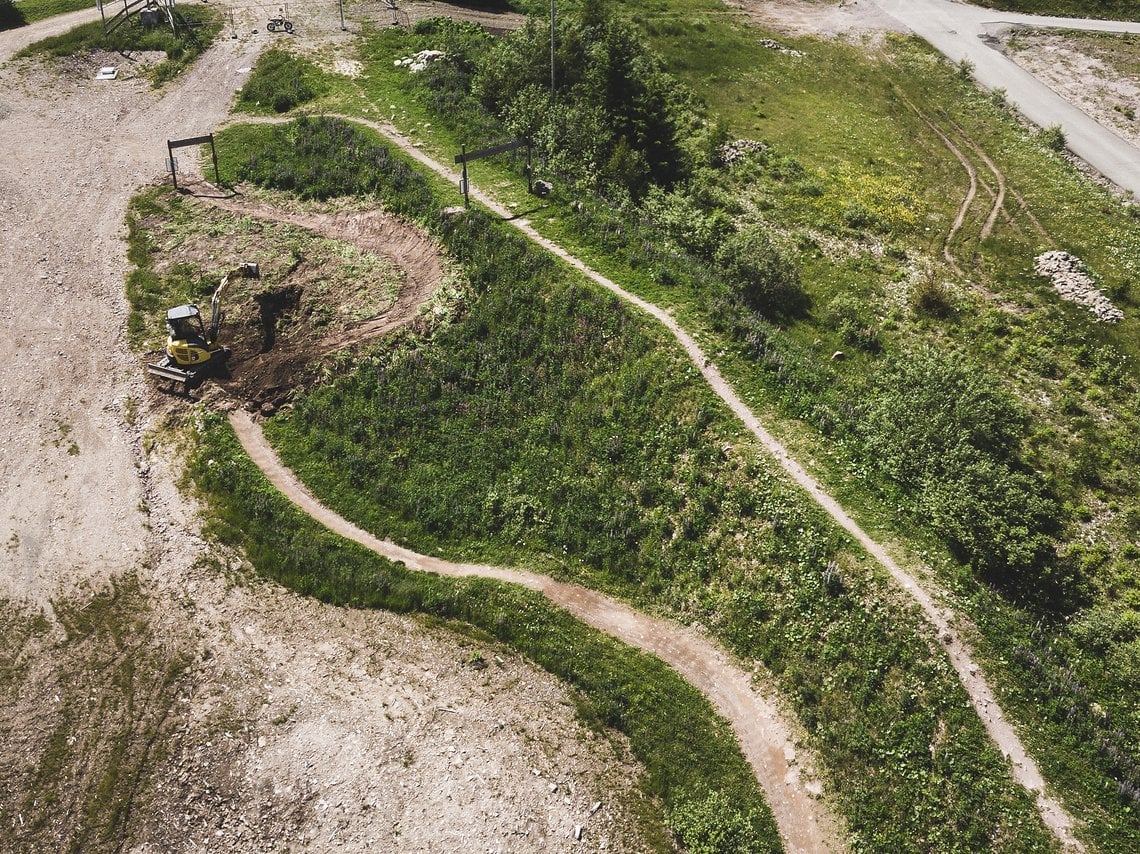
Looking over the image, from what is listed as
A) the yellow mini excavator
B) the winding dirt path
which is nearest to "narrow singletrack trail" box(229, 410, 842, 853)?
the yellow mini excavator

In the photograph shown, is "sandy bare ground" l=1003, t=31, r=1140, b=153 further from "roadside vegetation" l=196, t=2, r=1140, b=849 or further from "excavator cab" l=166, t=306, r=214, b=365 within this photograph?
"excavator cab" l=166, t=306, r=214, b=365

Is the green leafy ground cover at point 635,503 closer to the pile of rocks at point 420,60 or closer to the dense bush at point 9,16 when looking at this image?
the pile of rocks at point 420,60

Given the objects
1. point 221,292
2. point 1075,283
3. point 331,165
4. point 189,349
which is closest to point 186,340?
point 189,349

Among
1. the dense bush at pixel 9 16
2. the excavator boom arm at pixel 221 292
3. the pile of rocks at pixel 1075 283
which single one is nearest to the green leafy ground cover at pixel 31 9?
the dense bush at pixel 9 16

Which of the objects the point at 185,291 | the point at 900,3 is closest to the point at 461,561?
the point at 185,291

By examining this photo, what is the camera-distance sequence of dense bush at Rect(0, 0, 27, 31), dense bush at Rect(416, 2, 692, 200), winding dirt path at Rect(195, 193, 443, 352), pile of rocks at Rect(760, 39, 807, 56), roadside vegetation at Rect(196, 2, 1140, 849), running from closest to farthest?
roadside vegetation at Rect(196, 2, 1140, 849) < winding dirt path at Rect(195, 193, 443, 352) < dense bush at Rect(416, 2, 692, 200) < dense bush at Rect(0, 0, 27, 31) < pile of rocks at Rect(760, 39, 807, 56)

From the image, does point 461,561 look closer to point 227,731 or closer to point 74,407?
point 227,731
